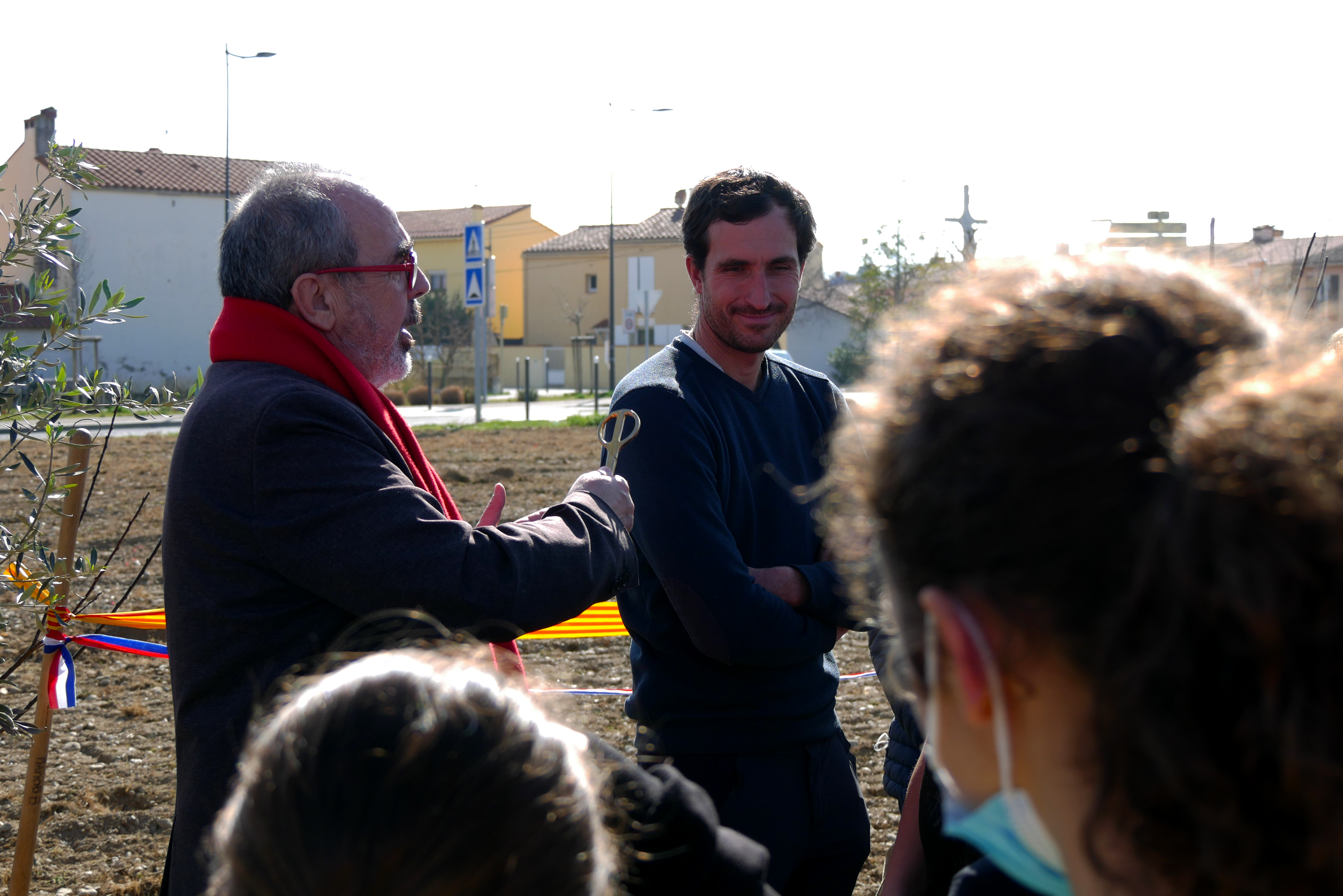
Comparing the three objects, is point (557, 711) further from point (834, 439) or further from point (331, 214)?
point (331, 214)

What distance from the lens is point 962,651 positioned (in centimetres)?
90

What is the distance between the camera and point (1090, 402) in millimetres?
819

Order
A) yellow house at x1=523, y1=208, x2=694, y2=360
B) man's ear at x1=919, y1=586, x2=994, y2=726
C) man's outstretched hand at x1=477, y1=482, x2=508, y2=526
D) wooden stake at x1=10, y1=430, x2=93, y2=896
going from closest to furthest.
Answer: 1. man's ear at x1=919, y1=586, x2=994, y2=726
2. man's outstretched hand at x1=477, y1=482, x2=508, y2=526
3. wooden stake at x1=10, y1=430, x2=93, y2=896
4. yellow house at x1=523, y1=208, x2=694, y2=360

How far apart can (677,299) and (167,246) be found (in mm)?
28548

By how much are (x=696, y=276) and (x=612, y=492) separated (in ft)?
3.39

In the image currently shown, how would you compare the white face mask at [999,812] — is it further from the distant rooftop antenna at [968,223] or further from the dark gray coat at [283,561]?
the distant rooftop antenna at [968,223]

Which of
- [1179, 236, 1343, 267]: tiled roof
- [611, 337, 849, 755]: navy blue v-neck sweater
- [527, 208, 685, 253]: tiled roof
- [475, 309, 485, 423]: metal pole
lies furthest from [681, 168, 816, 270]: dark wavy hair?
[527, 208, 685, 253]: tiled roof

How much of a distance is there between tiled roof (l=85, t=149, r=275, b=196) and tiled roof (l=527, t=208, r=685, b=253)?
20.6 m

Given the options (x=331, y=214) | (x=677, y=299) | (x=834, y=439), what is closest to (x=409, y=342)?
(x=331, y=214)

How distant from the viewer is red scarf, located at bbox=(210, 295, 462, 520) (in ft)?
7.02

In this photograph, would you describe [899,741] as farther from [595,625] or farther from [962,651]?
[595,625]

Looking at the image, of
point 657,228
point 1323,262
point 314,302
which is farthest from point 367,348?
point 657,228

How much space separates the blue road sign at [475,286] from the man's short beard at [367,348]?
2014 cm

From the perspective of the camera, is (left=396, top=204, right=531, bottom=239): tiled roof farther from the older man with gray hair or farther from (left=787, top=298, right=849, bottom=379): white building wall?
the older man with gray hair
